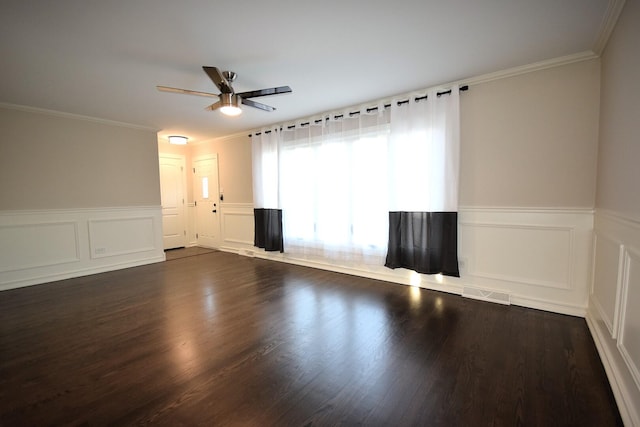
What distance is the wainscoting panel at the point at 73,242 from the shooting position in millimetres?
3830

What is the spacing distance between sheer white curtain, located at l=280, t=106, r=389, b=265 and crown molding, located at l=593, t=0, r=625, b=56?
77.4 inches

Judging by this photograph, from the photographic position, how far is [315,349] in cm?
215

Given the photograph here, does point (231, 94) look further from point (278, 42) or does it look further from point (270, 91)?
point (278, 42)

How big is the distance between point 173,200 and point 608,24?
24.0 feet

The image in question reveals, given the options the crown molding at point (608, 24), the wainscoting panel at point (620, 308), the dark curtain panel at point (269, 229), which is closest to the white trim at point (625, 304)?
the wainscoting panel at point (620, 308)

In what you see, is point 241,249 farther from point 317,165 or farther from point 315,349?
point 315,349

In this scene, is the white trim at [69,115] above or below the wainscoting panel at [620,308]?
above

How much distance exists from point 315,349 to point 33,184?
4.74 metres

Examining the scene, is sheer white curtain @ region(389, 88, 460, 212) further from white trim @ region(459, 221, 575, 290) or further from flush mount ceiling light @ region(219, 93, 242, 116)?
flush mount ceiling light @ region(219, 93, 242, 116)

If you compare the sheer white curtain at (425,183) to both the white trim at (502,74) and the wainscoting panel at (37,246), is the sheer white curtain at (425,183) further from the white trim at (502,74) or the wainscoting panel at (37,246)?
the wainscoting panel at (37,246)

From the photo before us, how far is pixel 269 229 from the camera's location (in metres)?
4.97

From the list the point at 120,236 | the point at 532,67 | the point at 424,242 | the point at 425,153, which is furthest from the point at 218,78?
the point at 120,236

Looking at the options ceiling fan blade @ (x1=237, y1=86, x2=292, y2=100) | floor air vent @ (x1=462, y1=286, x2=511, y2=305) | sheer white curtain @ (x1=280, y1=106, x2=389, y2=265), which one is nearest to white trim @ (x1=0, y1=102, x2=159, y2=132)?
sheer white curtain @ (x1=280, y1=106, x2=389, y2=265)

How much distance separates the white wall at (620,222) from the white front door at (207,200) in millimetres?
6035
